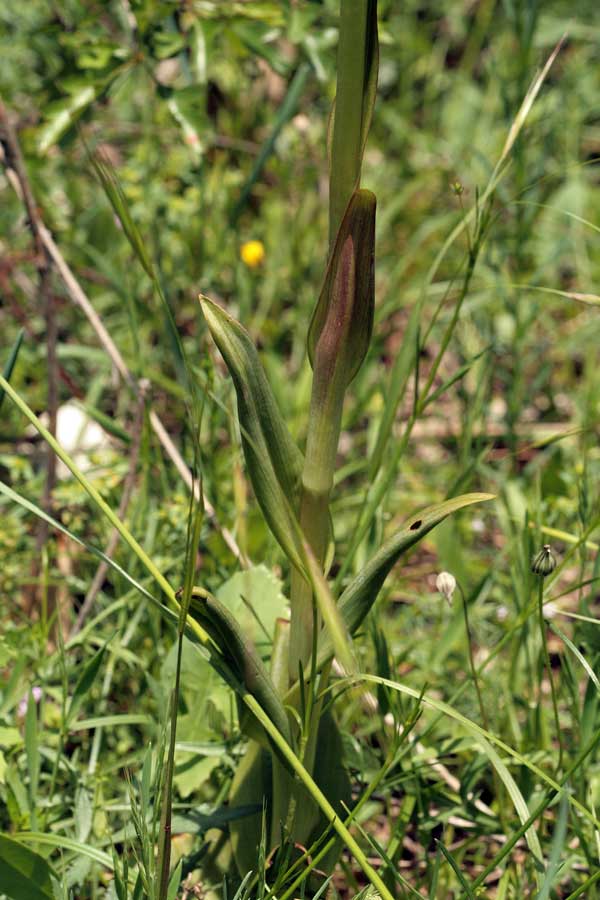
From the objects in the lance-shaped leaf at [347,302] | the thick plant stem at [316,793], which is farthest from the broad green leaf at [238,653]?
the lance-shaped leaf at [347,302]

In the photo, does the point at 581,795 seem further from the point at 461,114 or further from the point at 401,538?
the point at 461,114

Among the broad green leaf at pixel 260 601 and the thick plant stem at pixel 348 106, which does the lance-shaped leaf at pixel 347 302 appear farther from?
the broad green leaf at pixel 260 601

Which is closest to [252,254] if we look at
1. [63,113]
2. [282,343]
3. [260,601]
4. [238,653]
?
[282,343]

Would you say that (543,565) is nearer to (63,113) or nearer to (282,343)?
(63,113)

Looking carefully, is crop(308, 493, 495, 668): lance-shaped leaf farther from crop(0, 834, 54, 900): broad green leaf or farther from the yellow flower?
the yellow flower

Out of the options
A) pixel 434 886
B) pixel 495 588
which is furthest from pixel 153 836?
pixel 495 588

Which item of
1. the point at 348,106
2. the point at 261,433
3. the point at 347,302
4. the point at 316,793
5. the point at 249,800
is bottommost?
the point at 249,800
